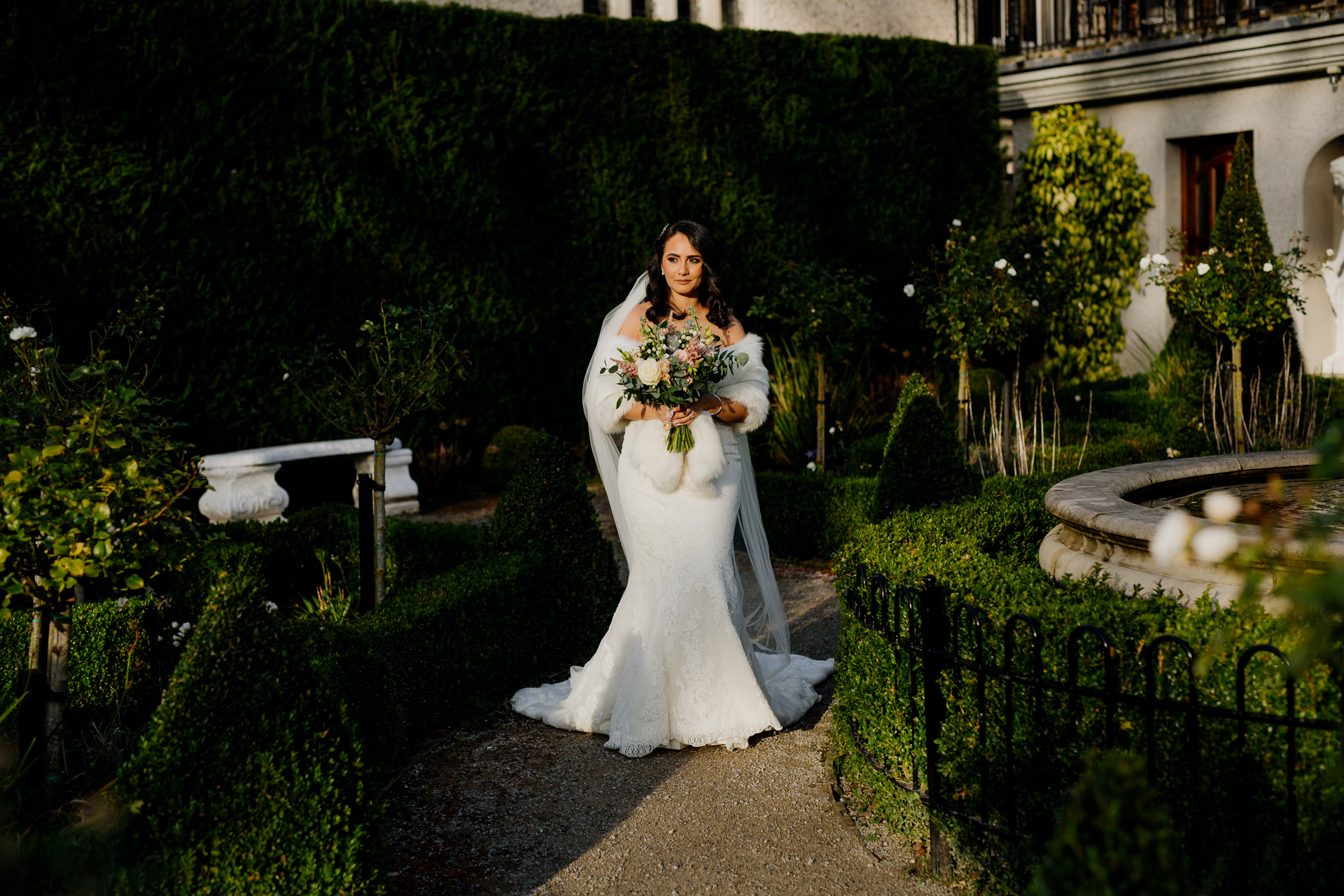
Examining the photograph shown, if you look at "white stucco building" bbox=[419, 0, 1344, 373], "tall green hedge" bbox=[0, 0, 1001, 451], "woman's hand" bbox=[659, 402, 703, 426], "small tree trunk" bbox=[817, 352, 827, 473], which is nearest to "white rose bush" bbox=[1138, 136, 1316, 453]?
"small tree trunk" bbox=[817, 352, 827, 473]

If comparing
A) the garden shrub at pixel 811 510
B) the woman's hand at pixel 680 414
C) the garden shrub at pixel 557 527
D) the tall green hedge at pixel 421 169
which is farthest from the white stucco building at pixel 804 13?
the woman's hand at pixel 680 414

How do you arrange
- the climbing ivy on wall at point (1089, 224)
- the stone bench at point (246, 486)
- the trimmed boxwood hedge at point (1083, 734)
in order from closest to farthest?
1. the trimmed boxwood hedge at point (1083, 734)
2. the stone bench at point (246, 486)
3. the climbing ivy on wall at point (1089, 224)

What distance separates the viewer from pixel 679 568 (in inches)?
189

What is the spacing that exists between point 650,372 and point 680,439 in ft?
1.33

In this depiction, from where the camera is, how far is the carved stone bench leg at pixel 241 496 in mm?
7902

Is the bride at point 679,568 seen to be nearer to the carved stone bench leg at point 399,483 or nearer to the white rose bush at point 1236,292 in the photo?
the carved stone bench leg at point 399,483

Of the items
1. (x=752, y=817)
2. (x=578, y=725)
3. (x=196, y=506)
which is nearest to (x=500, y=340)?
(x=196, y=506)

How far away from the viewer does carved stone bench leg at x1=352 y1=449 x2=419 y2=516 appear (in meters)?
9.49

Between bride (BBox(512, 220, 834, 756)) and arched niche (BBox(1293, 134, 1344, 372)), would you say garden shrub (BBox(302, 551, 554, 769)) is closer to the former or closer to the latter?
bride (BBox(512, 220, 834, 756))

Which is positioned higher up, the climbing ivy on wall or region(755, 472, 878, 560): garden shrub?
the climbing ivy on wall

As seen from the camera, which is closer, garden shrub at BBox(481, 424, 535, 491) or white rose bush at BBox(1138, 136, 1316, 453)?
white rose bush at BBox(1138, 136, 1316, 453)

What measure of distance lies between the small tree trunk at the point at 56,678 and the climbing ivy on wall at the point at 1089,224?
11704 mm

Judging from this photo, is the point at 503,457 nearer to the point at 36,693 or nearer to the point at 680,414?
the point at 680,414

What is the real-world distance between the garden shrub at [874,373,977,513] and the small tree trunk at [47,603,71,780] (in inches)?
155
